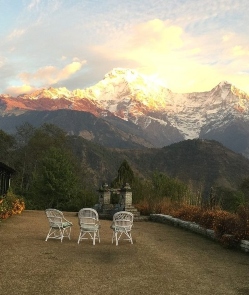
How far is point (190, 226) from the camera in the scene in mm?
13523

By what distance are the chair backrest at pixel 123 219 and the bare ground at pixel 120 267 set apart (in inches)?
21.3

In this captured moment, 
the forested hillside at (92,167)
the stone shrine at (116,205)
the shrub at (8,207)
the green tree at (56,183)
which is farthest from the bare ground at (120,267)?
the green tree at (56,183)

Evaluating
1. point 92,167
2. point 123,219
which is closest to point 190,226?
point 123,219

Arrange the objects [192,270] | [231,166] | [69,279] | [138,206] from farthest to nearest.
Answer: [231,166] → [138,206] → [192,270] → [69,279]

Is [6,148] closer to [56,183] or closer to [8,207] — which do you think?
[56,183]

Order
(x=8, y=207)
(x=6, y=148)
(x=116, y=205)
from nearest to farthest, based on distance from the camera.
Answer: (x=8, y=207) < (x=116, y=205) < (x=6, y=148)

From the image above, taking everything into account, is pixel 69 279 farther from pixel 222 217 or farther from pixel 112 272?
pixel 222 217

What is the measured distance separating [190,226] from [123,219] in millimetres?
4080

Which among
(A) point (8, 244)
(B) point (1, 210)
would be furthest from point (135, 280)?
(B) point (1, 210)

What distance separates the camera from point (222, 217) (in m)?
11.4

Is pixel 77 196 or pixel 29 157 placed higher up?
pixel 29 157

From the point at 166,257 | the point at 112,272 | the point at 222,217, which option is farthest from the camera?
the point at 222,217

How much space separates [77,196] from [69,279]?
24646mm

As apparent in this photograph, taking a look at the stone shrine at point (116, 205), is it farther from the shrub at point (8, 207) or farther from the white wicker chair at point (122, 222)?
the white wicker chair at point (122, 222)
